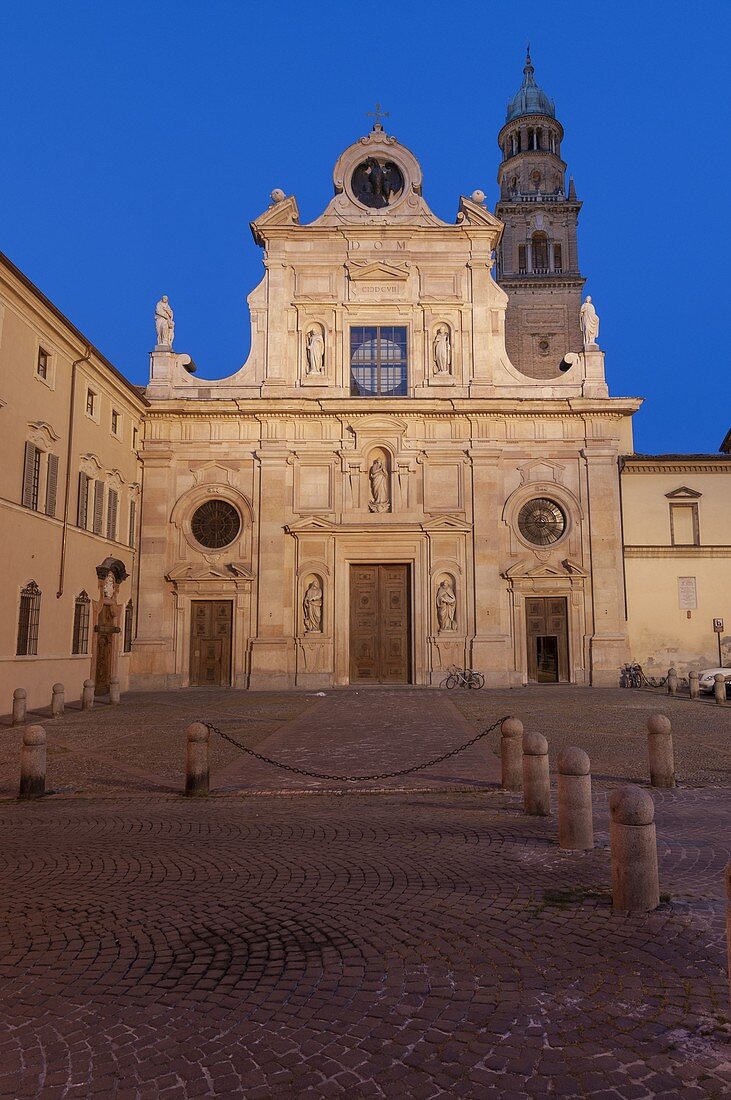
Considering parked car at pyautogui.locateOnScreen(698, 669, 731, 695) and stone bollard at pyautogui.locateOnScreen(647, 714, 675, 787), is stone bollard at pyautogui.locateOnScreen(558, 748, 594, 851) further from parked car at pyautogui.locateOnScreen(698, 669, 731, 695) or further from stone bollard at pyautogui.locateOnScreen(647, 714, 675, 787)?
parked car at pyautogui.locateOnScreen(698, 669, 731, 695)

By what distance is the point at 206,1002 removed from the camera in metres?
3.88

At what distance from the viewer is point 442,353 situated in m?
28.3

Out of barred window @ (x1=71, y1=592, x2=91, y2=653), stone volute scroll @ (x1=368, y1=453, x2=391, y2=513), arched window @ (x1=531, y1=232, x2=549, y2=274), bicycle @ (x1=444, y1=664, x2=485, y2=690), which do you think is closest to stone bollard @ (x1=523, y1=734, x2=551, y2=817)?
barred window @ (x1=71, y1=592, x2=91, y2=653)

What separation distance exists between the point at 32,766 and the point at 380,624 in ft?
62.2

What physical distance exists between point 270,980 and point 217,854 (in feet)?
8.27

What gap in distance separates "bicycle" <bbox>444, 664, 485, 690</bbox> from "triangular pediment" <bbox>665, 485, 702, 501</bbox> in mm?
10087

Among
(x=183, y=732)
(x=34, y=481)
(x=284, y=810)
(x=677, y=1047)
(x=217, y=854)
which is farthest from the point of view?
(x=34, y=481)

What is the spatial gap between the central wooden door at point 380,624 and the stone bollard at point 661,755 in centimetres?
1787

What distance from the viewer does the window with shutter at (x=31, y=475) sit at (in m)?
18.9

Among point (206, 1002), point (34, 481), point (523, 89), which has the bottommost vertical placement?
point (206, 1002)

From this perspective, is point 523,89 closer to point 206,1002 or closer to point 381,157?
point 381,157

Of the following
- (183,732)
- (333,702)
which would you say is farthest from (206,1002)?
(333,702)

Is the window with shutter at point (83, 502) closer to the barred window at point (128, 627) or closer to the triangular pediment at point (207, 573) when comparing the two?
the barred window at point (128, 627)

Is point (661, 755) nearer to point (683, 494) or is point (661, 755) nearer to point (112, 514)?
point (112, 514)
